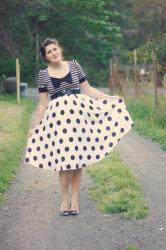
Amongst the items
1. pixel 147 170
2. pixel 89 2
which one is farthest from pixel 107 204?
pixel 89 2

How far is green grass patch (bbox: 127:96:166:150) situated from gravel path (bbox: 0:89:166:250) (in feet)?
12.7

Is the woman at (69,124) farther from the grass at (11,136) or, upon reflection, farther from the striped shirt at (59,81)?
the grass at (11,136)

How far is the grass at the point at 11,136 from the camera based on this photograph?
28.5 ft

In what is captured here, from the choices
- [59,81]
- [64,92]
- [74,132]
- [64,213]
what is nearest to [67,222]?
[64,213]

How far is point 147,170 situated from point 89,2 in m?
25.9

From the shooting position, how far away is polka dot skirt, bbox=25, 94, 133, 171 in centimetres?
617

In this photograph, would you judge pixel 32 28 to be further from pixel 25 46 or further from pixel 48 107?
pixel 48 107

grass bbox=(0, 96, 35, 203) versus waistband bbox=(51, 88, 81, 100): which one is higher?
waistband bbox=(51, 88, 81, 100)

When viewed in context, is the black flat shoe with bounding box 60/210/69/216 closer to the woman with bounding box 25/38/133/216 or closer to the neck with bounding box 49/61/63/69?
the woman with bounding box 25/38/133/216

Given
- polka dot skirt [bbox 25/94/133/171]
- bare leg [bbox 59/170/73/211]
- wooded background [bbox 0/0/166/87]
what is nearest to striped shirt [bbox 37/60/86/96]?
polka dot skirt [bbox 25/94/133/171]

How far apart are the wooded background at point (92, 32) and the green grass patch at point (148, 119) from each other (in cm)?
1416

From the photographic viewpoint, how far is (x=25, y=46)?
121ft

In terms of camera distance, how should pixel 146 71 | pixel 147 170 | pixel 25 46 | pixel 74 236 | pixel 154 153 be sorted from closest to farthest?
1. pixel 74 236
2. pixel 147 170
3. pixel 154 153
4. pixel 146 71
5. pixel 25 46

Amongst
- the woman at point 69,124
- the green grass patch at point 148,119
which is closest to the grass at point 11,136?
the woman at point 69,124
